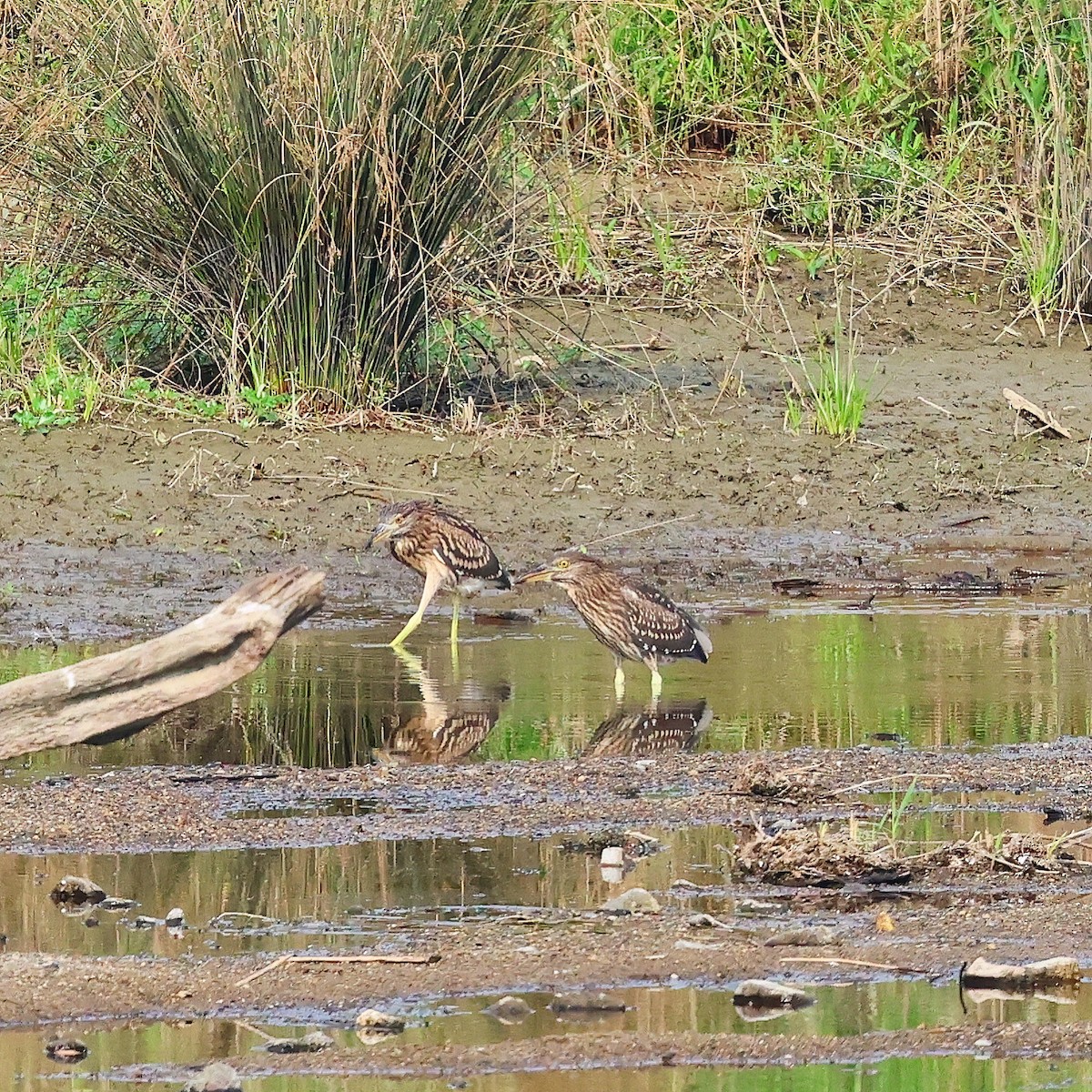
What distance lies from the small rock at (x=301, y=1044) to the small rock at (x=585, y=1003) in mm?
517

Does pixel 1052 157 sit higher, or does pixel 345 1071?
pixel 1052 157

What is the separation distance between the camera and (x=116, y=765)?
7.09 meters

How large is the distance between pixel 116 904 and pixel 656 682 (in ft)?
12.2

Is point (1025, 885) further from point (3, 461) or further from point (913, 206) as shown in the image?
point (913, 206)

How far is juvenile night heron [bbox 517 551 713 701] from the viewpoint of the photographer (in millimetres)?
8523

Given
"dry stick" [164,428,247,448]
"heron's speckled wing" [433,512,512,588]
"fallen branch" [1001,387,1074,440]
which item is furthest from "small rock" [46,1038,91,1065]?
"fallen branch" [1001,387,1074,440]

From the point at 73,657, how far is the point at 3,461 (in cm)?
270

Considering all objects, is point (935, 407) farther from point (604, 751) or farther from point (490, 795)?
point (490, 795)

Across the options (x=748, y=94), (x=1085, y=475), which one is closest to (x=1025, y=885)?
(x=1085, y=475)

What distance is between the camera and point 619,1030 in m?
4.54

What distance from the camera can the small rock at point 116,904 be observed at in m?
5.38

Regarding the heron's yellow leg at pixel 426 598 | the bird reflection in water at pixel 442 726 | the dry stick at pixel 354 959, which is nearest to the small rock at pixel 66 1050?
the dry stick at pixel 354 959

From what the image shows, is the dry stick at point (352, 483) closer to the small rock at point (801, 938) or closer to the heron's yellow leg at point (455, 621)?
the heron's yellow leg at point (455, 621)

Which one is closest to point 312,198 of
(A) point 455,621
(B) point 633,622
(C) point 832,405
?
(A) point 455,621
